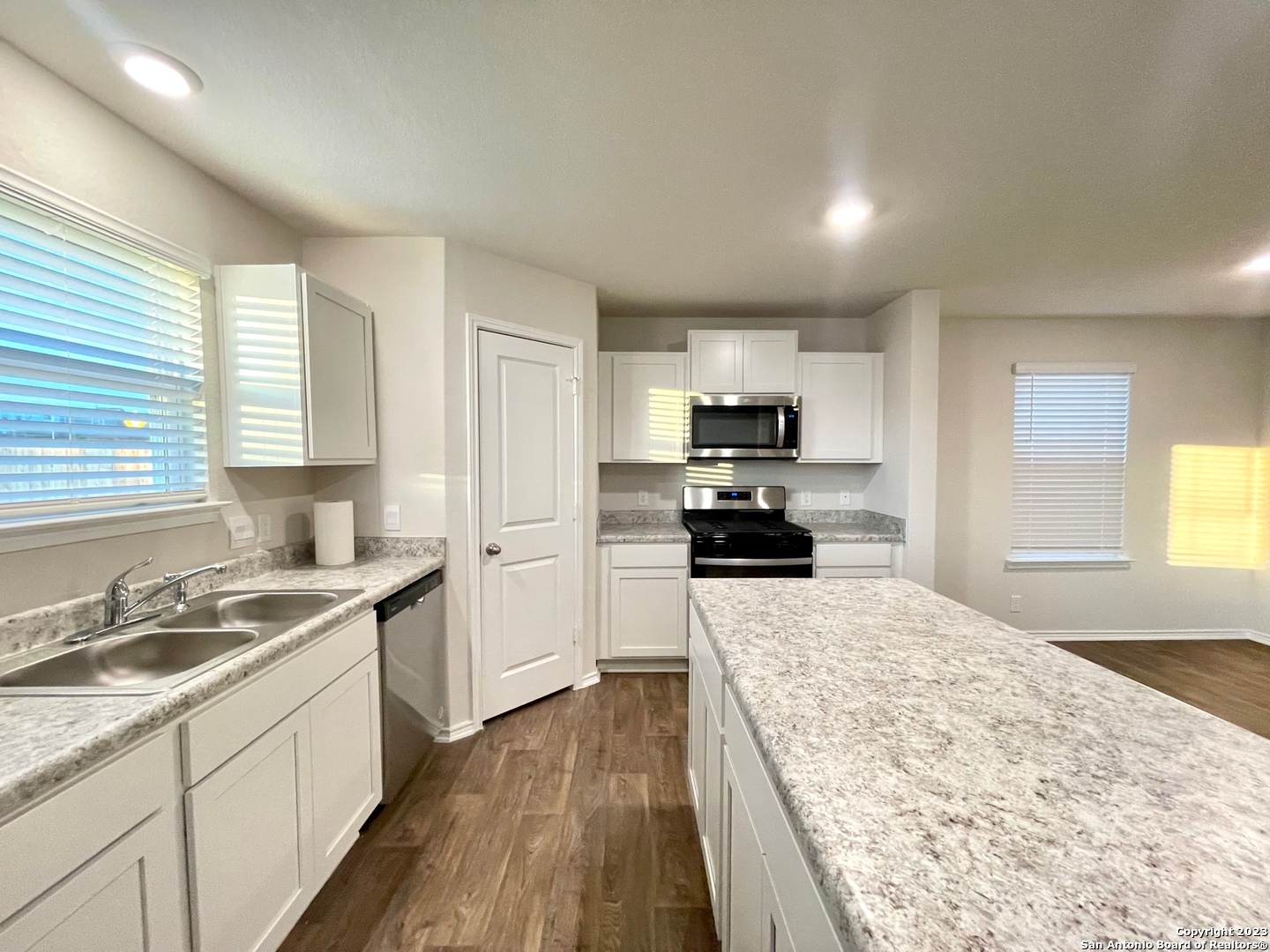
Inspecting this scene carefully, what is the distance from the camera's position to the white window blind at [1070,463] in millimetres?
3607

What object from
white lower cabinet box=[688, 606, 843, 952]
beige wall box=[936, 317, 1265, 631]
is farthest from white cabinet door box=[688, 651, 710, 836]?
beige wall box=[936, 317, 1265, 631]

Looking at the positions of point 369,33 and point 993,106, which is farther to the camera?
point 993,106

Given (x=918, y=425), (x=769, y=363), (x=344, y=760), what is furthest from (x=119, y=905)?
(x=918, y=425)

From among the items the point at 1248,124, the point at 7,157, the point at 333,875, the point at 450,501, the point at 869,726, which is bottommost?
the point at 333,875

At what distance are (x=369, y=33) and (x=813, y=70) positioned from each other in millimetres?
1114

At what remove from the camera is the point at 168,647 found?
136cm

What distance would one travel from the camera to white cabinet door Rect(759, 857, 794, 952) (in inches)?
28.7

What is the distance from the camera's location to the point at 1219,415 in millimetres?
3631

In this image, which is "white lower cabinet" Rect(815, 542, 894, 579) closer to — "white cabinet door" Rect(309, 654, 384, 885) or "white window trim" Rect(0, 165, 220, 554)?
"white cabinet door" Rect(309, 654, 384, 885)

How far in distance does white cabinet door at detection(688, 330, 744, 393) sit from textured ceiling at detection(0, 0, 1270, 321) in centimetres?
88

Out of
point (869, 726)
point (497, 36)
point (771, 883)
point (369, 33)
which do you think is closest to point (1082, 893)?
point (869, 726)

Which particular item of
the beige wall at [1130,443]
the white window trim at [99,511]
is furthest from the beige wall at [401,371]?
the beige wall at [1130,443]

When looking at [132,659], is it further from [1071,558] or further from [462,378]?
[1071,558]

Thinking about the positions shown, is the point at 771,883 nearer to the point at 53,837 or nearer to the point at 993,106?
the point at 53,837
